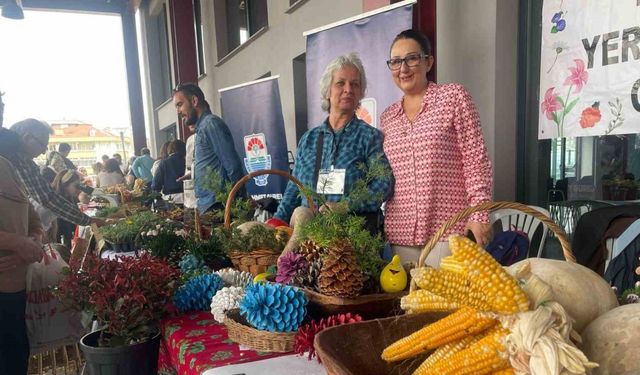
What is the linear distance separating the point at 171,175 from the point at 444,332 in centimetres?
479

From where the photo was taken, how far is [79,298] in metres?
1.08

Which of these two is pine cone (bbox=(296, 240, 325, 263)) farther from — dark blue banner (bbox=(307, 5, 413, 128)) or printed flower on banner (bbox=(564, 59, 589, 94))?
printed flower on banner (bbox=(564, 59, 589, 94))

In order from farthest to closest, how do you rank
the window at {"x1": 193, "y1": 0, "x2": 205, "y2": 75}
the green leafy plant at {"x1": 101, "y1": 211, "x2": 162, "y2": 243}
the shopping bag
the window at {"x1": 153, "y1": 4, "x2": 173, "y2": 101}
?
the window at {"x1": 153, "y1": 4, "x2": 173, "y2": 101} < the window at {"x1": 193, "y1": 0, "x2": 205, "y2": 75} < the green leafy plant at {"x1": 101, "y1": 211, "x2": 162, "y2": 243} < the shopping bag

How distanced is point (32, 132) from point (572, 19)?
318cm

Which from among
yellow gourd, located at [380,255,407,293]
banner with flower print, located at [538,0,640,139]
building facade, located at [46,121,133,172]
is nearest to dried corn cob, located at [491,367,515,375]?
yellow gourd, located at [380,255,407,293]

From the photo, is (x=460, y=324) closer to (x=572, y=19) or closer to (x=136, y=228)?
(x=136, y=228)

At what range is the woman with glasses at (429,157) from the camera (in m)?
1.47

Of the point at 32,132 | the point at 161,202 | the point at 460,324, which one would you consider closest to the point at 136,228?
the point at 32,132

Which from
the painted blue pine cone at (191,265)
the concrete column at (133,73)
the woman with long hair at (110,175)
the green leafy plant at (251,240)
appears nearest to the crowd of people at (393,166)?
the green leafy plant at (251,240)

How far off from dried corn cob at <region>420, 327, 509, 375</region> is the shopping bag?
1.75m

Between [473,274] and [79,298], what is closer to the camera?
[473,274]

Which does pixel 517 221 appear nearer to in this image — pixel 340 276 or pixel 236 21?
pixel 340 276

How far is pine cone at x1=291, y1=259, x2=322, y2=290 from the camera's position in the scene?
0.98m

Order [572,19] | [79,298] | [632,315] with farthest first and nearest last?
[572,19] → [79,298] → [632,315]
